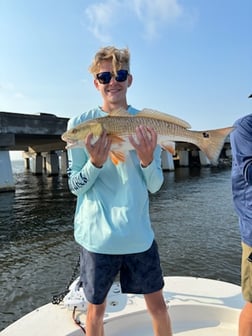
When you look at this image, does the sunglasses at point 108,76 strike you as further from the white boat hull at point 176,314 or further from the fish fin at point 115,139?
the white boat hull at point 176,314

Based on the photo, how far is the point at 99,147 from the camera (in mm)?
2279

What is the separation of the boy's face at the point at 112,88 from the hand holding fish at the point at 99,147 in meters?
0.40

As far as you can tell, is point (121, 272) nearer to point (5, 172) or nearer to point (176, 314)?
point (176, 314)

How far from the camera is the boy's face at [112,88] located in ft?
8.16

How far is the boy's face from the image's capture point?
8.16 ft

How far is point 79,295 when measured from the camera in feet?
11.5

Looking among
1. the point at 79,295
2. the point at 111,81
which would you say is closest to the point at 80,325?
the point at 79,295

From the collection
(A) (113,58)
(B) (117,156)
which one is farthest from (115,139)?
(A) (113,58)

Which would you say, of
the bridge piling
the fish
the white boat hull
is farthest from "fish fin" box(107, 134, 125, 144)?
the bridge piling

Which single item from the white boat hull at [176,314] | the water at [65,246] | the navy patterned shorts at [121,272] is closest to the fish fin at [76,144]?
the navy patterned shorts at [121,272]

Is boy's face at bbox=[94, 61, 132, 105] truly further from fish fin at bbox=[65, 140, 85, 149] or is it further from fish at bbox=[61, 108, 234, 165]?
fish fin at bbox=[65, 140, 85, 149]

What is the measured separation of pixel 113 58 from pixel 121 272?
166cm

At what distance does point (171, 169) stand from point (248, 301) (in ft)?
135

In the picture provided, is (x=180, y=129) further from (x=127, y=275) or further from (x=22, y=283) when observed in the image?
(x=22, y=283)
